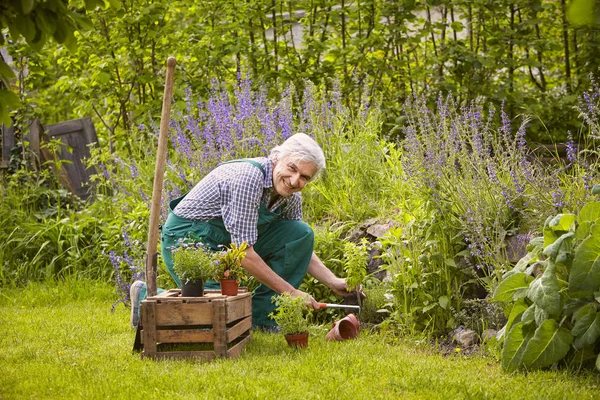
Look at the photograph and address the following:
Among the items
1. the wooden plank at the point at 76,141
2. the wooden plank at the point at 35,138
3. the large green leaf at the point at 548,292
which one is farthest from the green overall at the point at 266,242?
the wooden plank at the point at 76,141

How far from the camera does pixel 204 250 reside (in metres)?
4.00

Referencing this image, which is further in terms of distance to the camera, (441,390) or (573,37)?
(573,37)

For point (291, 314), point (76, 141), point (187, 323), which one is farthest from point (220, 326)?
point (76, 141)

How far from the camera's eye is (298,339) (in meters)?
3.90

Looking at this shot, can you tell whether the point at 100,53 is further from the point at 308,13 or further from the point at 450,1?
the point at 450,1

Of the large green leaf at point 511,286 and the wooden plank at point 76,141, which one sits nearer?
the large green leaf at point 511,286

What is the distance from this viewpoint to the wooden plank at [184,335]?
3.67 m

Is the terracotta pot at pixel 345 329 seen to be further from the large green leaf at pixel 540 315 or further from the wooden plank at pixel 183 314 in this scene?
the large green leaf at pixel 540 315

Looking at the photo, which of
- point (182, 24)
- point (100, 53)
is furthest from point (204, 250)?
point (182, 24)

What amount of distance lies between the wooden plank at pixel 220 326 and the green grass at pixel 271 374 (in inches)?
3.7

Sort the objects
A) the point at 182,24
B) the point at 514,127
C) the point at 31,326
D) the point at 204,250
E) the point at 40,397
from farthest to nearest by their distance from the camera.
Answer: the point at 182,24
the point at 514,127
the point at 31,326
the point at 204,250
the point at 40,397

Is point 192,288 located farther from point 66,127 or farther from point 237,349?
point 66,127

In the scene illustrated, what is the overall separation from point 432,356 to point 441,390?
655mm

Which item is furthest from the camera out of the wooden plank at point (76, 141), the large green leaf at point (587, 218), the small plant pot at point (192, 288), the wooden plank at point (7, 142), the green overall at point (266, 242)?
the wooden plank at point (76, 141)
